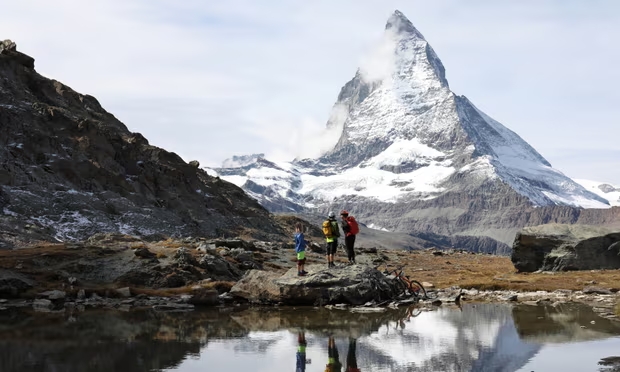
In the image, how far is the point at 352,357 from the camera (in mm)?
24469

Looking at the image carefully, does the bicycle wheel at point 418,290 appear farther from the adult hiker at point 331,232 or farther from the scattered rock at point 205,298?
the scattered rock at point 205,298

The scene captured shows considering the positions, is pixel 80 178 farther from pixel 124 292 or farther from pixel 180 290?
pixel 180 290

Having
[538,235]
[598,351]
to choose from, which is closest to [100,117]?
[538,235]

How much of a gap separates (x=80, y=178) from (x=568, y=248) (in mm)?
79019

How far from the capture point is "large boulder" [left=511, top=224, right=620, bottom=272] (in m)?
56.8

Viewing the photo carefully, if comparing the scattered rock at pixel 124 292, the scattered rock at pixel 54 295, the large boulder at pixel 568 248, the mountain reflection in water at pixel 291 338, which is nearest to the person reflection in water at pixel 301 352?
the mountain reflection in water at pixel 291 338

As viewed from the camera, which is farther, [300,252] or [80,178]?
[80,178]

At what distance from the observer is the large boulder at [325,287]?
130 ft

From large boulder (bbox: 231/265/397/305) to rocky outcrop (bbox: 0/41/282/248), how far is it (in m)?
40.7

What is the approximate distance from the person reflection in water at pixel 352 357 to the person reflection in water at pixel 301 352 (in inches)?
57.1

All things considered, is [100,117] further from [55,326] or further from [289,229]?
A: [55,326]

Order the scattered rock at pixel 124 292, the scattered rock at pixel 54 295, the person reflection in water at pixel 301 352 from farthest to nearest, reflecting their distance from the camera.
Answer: the scattered rock at pixel 124 292
the scattered rock at pixel 54 295
the person reflection in water at pixel 301 352

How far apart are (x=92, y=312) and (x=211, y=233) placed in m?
91.1

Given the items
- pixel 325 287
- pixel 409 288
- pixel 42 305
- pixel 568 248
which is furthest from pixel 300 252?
pixel 568 248
